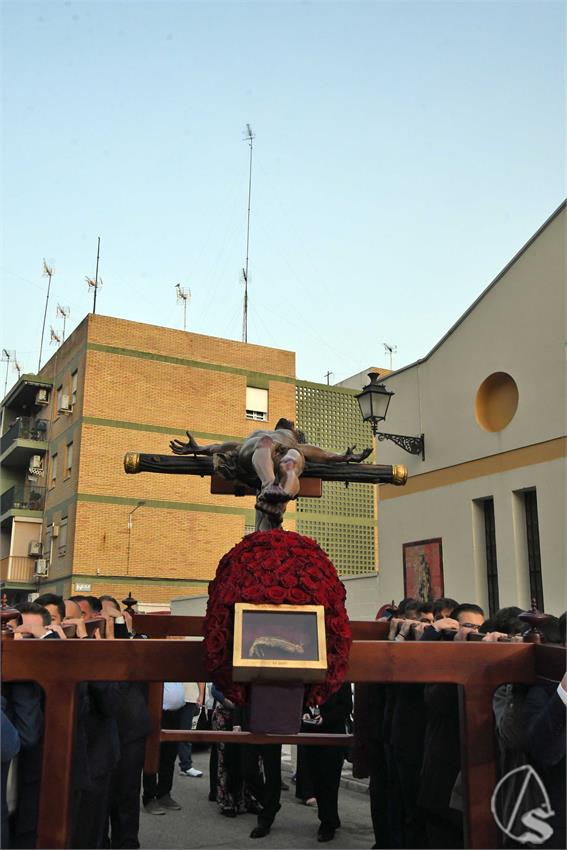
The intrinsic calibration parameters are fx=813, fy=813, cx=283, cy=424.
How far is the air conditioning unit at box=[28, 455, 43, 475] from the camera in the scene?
96.8 feet

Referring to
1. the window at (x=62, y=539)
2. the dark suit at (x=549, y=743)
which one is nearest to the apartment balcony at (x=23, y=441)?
the window at (x=62, y=539)

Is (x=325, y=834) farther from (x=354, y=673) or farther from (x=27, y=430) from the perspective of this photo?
(x=27, y=430)

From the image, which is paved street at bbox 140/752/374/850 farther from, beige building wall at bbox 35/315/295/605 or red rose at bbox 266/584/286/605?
beige building wall at bbox 35/315/295/605

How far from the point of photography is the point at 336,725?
273 inches

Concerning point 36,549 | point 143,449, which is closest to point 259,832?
point 143,449

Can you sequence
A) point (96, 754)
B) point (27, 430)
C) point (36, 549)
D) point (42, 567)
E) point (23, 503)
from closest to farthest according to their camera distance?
point (96, 754)
point (42, 567)
point (36, 549)
point (23, 503)
point (27, 430)

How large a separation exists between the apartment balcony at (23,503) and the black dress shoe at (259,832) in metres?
24.2

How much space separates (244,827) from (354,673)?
16.0 feet

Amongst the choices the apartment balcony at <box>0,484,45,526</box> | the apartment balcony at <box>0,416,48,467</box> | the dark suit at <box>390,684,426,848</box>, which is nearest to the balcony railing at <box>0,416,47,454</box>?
the apartment balcony at <box>0,416,48,467</box>

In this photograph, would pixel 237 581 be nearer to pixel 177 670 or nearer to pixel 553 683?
pixel 177 670

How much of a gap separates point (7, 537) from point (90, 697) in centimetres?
2979

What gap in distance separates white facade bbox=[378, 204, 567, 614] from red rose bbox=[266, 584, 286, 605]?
8357 millimetres

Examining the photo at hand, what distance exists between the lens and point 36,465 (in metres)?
29.6

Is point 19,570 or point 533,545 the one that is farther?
point 19,570
